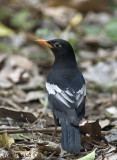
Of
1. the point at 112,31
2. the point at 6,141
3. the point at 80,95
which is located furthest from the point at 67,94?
the point at 112,31

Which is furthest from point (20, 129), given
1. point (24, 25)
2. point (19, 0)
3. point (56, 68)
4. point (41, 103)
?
point (19, 0)

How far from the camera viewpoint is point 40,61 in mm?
7688

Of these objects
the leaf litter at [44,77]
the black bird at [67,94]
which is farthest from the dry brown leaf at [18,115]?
the black bird at [67,94]

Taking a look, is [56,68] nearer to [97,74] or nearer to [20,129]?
[20,129]

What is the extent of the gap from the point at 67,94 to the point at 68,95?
0.03 m

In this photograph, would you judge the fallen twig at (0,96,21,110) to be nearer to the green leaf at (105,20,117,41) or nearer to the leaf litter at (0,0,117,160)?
the leaf litter at (0,0,117,160)

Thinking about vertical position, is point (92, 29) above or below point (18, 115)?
above

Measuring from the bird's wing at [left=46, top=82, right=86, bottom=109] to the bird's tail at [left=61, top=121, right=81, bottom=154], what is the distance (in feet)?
0.86

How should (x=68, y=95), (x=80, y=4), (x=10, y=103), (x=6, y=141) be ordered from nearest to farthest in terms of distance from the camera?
(x=6, y=141) < (x=68, y=95) < (x=10, y=103) < (x=80, y=4)

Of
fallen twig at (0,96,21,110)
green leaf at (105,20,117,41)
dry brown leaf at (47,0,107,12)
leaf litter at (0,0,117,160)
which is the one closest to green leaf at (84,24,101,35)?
leaf litter at (0,0,117,160)

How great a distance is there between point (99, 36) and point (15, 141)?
5.27 meters

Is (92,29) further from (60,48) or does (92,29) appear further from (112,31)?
(60,48)

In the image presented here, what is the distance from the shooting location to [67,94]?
440 cm

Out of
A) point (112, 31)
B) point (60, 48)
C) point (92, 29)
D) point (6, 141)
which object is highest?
point (92, 29)
